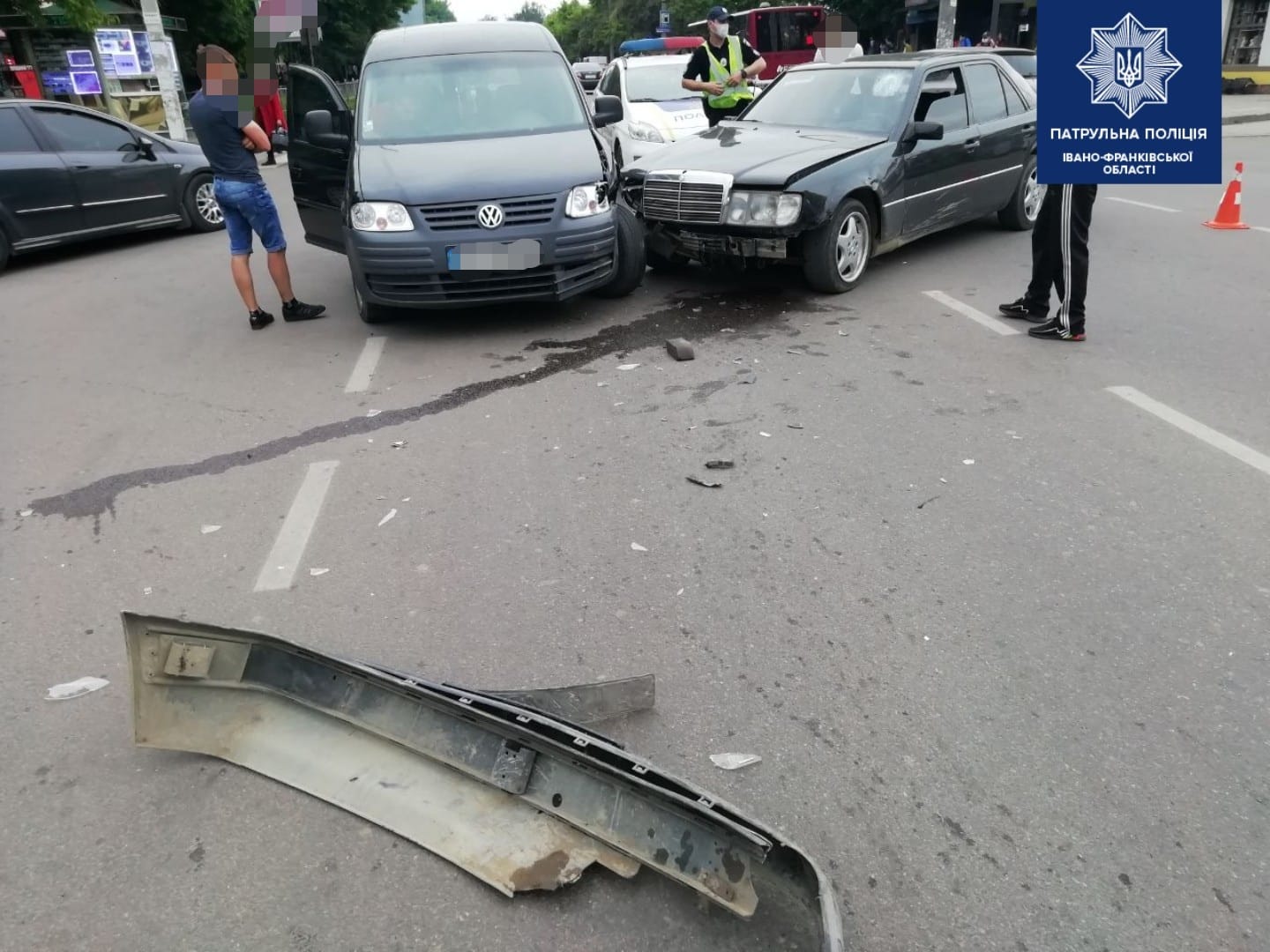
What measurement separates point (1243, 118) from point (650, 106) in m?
15.0

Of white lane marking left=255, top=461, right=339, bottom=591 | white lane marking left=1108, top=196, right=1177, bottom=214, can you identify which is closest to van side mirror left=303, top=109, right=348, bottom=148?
white lane marking left=255, top=461, right=339, bottom=591

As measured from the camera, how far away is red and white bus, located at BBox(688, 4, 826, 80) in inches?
974

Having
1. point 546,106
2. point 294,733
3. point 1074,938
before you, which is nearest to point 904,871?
point 1074,938

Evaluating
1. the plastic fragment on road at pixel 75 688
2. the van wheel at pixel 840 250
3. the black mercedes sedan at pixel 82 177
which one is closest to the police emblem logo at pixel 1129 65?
the van wheel at pixel 840 250

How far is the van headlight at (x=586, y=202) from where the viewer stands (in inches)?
245

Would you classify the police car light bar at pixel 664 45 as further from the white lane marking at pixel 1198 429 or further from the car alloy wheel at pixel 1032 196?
the white lane marking at pixel 1198 429

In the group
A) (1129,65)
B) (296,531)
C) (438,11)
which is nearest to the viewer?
(296,531)

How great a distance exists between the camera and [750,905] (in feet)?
6.63

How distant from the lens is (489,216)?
601 centimetres

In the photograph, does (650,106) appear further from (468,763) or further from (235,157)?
(468,763)

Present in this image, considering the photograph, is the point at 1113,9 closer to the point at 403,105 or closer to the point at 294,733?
the point at 403,105

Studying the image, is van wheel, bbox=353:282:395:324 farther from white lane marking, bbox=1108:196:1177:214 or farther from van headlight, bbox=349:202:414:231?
white lane marking, bbox=1108:196:1177:214

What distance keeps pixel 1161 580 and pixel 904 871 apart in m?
1.81

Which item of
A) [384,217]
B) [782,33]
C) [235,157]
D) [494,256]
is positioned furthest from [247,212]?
[782,33]
